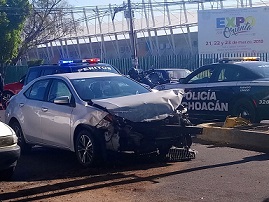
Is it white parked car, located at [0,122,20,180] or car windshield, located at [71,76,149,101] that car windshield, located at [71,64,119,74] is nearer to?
car windshield, located at [71,76,149,101]

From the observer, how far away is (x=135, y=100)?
9.65 m

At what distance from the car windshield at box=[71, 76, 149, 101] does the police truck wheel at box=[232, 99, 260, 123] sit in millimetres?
3598

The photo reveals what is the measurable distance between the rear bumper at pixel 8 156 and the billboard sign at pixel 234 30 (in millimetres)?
30576

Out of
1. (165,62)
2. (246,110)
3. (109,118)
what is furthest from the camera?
(165,62)

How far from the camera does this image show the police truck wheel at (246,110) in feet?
43.9

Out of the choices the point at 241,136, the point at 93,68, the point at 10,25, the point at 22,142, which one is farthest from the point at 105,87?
the point at 10,25

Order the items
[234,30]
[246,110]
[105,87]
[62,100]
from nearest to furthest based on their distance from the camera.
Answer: [62,100] < [105,87] < [246,110] < [234,30]

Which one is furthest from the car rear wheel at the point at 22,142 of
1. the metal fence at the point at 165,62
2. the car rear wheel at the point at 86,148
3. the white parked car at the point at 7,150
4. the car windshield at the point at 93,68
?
the metal fence at the point at 165,62

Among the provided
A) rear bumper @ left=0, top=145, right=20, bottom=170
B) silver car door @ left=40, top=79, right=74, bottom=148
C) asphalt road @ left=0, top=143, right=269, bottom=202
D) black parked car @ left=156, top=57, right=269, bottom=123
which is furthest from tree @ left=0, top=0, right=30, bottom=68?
rear bumper @ left=0, top=145, right=20, bottom=170

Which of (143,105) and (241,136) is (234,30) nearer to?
(241,136)

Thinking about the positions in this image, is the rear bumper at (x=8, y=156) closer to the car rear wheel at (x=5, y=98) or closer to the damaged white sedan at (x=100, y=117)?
the damaged white sedan at (x=100, y=117)

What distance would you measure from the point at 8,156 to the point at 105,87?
2.57 meters

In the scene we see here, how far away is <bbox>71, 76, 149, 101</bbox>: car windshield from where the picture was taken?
10180 millimetres

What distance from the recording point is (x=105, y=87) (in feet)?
34.3
